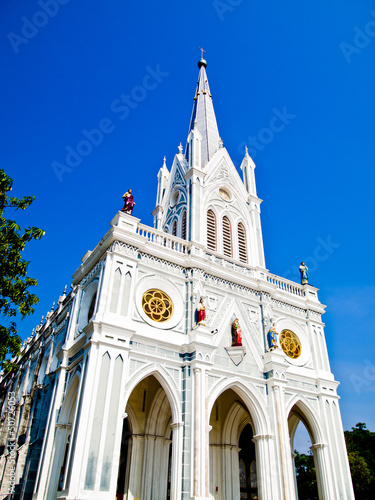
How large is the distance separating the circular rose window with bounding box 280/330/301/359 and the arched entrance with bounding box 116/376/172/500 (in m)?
6.83

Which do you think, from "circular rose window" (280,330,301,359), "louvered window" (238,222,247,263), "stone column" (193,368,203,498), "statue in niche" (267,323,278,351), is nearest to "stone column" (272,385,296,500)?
"statue in niche" (267,323,278,351)

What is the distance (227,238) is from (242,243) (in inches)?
44.0

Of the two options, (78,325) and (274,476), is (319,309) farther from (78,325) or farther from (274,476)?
(78,325)

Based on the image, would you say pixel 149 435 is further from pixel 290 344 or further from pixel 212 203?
pixel 212 203

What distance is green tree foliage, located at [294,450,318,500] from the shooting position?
3241 cm

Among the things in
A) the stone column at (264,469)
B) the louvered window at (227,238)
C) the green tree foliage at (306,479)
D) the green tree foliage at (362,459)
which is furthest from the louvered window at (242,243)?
the green tree foliage at (306,479)

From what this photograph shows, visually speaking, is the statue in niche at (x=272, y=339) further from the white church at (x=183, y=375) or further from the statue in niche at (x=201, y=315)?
the statue in niche at (x=201, y=315)

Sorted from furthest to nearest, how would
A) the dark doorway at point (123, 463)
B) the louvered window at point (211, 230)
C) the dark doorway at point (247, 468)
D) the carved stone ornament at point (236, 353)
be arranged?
1. the louvered window at point (211, 230)
2. the dark doorway at point (247, 468)
3. the carved stone ornament at point (236, 353)
4. the dark doorway at point (123, 463)

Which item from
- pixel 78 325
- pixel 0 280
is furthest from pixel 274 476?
pixel 0 280

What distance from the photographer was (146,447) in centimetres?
1848

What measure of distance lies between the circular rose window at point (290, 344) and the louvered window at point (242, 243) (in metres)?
4.67

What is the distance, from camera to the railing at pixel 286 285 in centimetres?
2373

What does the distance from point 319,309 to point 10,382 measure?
26083mm

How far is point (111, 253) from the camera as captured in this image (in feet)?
58.7
